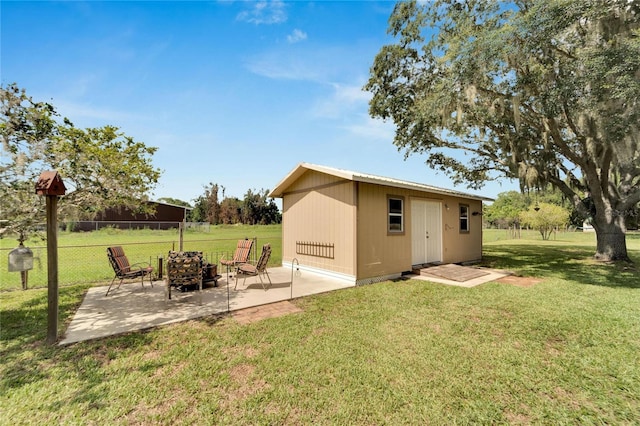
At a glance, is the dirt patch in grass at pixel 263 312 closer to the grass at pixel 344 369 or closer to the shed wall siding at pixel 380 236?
the grass at pixel 344 369

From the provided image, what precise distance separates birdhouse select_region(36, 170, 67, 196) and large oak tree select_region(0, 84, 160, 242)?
1.20 metres

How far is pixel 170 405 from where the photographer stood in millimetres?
2350

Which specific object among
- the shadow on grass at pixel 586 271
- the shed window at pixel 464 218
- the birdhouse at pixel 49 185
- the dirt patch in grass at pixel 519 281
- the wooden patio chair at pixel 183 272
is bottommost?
the shadow on grass at pixel 586 271

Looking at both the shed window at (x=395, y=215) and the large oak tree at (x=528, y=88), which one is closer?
the large oak tree at (x=528, y=88)

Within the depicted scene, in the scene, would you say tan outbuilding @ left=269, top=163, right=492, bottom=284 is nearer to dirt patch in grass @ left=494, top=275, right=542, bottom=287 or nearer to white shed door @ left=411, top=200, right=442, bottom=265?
white shed door @ left=411, top=200, right=442, bottom=265

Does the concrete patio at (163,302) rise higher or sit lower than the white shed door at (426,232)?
lower

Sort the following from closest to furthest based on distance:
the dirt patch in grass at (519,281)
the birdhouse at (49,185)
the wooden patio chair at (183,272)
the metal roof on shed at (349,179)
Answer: the birdhouse at (49,185) < the wooden patio chair at (183,272) < the metal roof on shed at (349,179) < the dirt patch in grass at (519,281)

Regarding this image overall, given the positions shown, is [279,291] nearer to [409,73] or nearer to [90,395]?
[90,395]

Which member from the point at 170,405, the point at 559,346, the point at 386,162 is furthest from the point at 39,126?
the point at 386,162

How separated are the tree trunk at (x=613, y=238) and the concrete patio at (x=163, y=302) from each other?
6.22 meters

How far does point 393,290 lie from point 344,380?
12.3ft

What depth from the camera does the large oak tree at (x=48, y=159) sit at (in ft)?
14.6

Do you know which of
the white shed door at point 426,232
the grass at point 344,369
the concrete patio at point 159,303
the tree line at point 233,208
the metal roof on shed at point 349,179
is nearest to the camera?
the grass at point 344,369

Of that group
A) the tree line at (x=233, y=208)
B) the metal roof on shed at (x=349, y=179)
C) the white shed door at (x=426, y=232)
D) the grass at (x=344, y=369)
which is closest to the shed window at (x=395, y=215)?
the metal roof on shed at (x=349, y=179)
